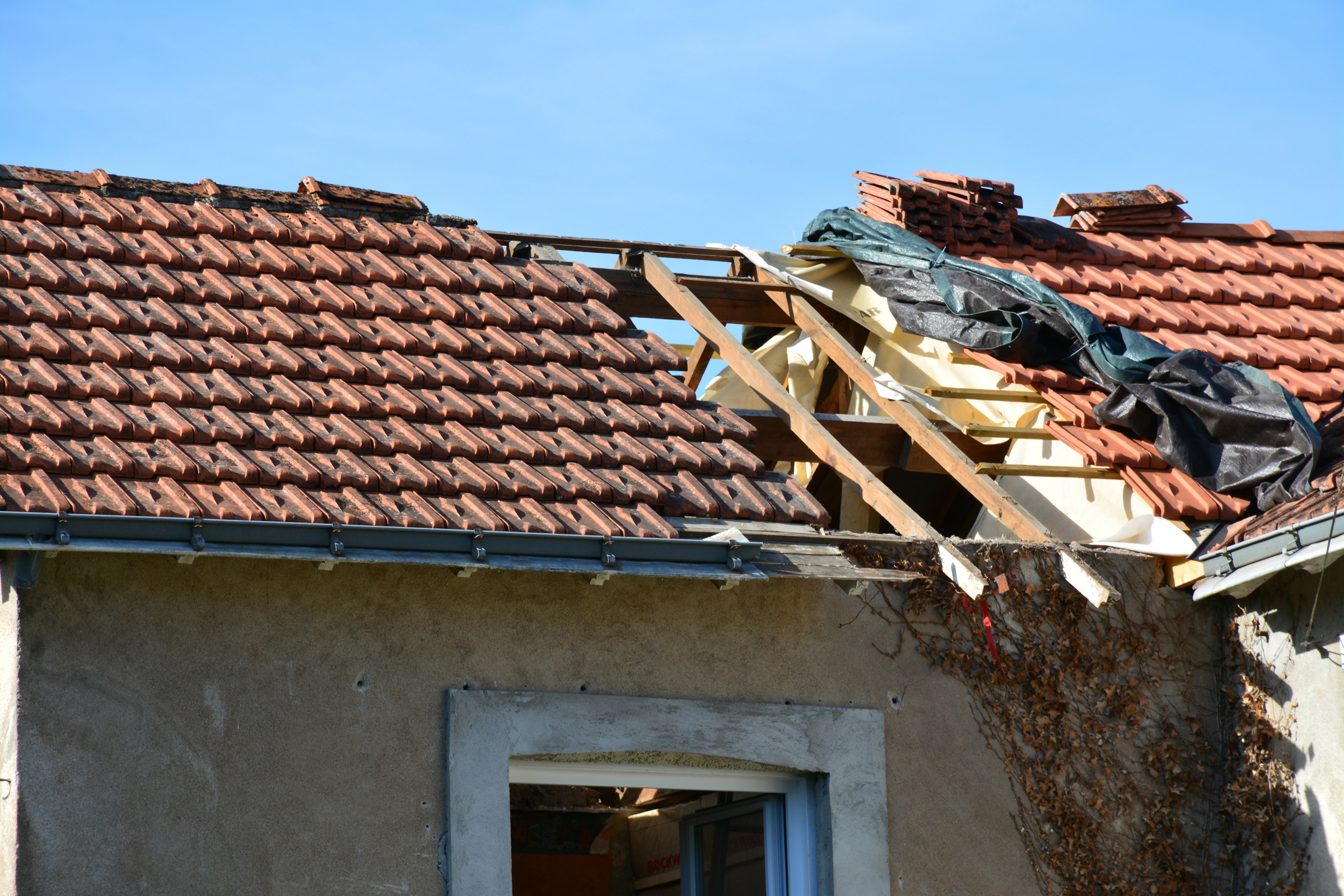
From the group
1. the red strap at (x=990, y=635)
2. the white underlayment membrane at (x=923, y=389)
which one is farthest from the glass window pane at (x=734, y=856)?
the white underlayment membrane at (x=923, y=389)

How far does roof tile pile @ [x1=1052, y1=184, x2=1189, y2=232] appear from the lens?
33.9 feet

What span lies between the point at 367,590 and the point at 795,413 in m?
2.73

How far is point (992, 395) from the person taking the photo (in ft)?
26.8

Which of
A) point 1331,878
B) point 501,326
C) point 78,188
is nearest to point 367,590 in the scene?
point 501,326

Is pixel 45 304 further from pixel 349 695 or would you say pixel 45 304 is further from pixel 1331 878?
pixel 1331 878

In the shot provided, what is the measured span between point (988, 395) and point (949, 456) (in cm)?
76

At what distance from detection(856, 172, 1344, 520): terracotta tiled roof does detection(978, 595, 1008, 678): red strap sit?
117 centimetres

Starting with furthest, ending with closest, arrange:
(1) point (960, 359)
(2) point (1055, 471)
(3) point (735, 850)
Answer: (1) point (960, 359), (2) point (1055, 471), (3) point (735, 850)

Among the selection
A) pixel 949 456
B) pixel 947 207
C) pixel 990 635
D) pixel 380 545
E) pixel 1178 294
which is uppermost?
pixel 947 207

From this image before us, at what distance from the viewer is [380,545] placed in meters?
5.68

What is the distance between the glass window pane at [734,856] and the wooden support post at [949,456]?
1810mm

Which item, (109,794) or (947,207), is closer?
(109,794)

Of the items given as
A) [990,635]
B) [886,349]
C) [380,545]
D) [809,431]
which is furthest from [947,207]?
[380,545]

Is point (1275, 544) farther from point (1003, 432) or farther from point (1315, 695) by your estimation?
point (1003, 432)
